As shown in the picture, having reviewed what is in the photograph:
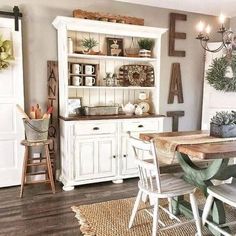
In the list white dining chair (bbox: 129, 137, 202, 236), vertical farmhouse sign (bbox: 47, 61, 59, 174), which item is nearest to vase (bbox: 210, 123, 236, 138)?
white dining chair (bbox: 129, 137, 202, 236)

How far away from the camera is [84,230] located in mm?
2344

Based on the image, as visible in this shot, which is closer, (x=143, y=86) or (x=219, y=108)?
(x=143, y=86)

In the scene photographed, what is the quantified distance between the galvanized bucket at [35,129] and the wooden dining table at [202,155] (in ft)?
4.21

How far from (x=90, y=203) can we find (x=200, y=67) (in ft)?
9.69

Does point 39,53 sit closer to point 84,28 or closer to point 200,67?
point 84,28

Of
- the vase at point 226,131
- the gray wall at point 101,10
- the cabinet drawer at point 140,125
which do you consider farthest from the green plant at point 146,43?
the vase at point 226,131

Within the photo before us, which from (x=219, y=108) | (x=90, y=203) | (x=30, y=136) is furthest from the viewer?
(x=219, y=108)

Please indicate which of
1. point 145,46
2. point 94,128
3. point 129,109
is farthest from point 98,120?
point 145,46

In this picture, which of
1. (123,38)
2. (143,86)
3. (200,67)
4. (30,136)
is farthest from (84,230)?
(200,67)

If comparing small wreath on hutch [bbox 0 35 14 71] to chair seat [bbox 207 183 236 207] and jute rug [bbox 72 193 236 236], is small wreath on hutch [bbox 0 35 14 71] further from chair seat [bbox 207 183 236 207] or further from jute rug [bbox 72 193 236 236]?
chair seat [bbox 207 183 236 207]

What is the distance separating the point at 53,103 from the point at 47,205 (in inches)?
52.7

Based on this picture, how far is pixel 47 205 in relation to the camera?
288 centimetres

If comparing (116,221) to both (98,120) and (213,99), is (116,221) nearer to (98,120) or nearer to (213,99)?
(98,120)

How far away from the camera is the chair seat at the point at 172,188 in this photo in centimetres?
206
